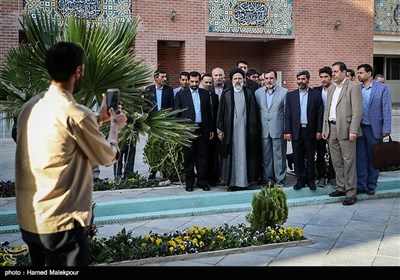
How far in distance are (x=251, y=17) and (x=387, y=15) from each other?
6.21m

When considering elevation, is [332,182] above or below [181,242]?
above

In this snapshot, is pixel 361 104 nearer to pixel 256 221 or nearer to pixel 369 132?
pixel 369 132

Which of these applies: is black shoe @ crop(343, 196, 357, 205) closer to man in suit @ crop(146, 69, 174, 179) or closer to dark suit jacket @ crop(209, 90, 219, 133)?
dark suit jacket @ crop(209, 90, 219, 133)

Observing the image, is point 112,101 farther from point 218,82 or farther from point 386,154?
point 218,82

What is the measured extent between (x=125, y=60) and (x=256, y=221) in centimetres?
224

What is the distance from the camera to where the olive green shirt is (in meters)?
2.87

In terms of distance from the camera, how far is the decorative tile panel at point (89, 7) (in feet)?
50.5

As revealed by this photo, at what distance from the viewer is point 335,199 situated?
787 cm

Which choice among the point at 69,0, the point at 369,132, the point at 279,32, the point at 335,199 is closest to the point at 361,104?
the point at 369,132

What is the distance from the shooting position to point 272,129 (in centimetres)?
854

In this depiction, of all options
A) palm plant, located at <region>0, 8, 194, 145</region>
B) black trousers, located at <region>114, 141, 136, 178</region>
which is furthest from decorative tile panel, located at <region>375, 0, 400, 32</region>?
palm plant, located at <region>0, 8, 194, 145</region>

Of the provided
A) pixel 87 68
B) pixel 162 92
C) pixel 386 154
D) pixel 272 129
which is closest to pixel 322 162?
pixel 272 129

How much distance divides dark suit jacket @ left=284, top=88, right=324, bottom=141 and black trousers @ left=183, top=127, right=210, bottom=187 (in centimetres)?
128

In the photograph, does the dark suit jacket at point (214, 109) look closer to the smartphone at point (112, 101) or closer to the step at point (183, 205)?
the step at point (183, 205)
